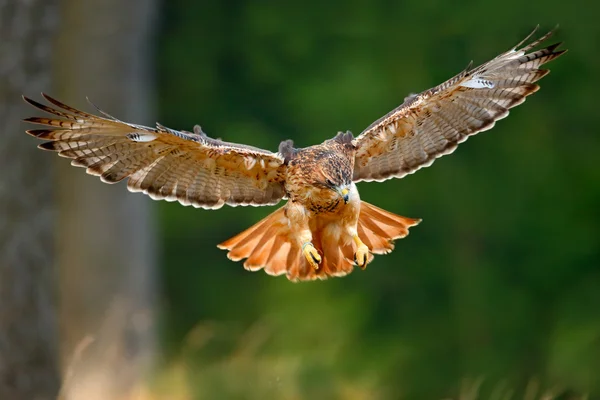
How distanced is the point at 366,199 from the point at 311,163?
20.9ft

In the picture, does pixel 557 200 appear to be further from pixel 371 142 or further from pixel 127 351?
pixel 371 142

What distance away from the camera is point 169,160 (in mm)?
5414

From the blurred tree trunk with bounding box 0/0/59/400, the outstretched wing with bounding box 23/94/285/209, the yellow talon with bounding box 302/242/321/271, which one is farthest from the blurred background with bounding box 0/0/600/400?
the yellow talon with bounding box 302/242/321/271

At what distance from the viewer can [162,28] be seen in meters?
13.5

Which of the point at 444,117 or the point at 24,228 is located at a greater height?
the point at 24,228

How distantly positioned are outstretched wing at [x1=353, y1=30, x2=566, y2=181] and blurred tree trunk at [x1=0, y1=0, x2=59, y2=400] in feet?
5.99

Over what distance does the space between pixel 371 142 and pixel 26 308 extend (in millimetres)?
2096

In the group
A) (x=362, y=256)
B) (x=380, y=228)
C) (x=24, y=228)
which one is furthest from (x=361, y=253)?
(x=24, y=228)

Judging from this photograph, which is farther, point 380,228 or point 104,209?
point 104,209

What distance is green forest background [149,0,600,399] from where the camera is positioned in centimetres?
1152

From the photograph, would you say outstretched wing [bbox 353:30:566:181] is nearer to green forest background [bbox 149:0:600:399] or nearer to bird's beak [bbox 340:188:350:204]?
bird's beak [bbox 340:188:350:204]

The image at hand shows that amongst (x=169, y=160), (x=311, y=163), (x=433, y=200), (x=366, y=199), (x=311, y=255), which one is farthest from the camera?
(x=433, y=200)

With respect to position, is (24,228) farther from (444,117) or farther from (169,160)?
(444,117)

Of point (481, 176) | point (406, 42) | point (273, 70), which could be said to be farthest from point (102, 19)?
point (481, 176)
